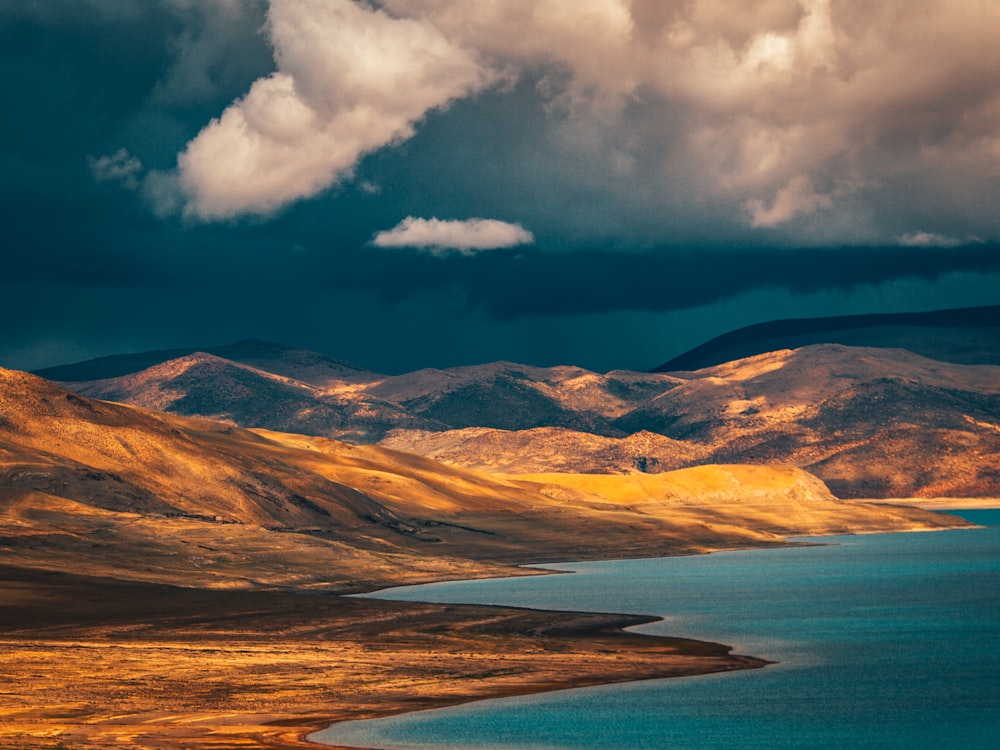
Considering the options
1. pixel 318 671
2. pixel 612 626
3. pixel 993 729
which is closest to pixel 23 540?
pixel 612 626

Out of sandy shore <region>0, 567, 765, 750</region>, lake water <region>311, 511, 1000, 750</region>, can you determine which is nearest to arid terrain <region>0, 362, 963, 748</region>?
sandy shore <region>0, 567, 765, 750</region>

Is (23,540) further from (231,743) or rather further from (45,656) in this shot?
(231,743)

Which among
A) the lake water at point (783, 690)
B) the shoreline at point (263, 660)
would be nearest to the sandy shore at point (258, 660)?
the shoreline at point (263, 660)

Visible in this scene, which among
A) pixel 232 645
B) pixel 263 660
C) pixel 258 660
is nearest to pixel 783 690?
pixel 263 660

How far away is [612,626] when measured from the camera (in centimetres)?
10838

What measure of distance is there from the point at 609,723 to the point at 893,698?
1628 centimetres

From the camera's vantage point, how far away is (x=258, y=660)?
280 feet

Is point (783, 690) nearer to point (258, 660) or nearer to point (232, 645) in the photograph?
point (258, 660)

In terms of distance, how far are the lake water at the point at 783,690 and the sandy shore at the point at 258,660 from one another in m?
3.94

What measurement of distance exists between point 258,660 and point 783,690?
1202 inches

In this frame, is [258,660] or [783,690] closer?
[783,690]

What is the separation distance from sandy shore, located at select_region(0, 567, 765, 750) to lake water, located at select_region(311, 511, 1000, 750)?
12.9ft

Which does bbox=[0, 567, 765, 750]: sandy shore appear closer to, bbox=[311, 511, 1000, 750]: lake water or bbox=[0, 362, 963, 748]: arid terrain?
bbox=[0, 362, 963, 748]: arid terrain

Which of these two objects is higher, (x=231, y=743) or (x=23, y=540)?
(x=23, y=540)
